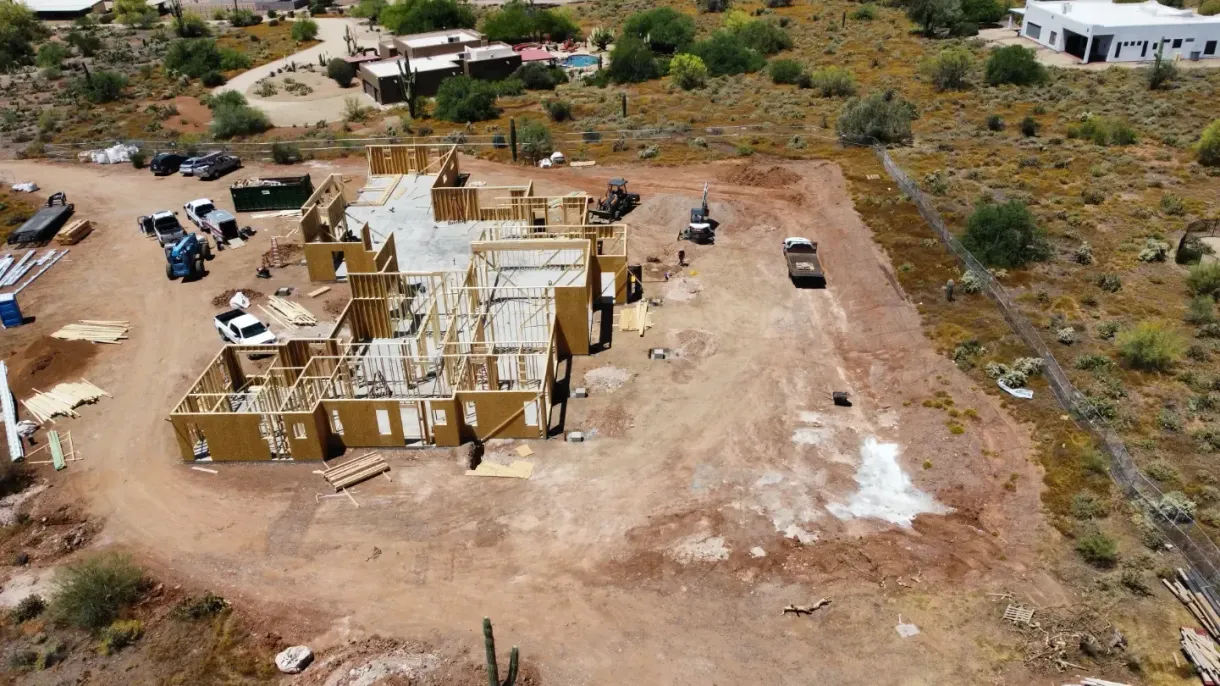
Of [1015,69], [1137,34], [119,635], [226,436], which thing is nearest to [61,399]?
[226,436]

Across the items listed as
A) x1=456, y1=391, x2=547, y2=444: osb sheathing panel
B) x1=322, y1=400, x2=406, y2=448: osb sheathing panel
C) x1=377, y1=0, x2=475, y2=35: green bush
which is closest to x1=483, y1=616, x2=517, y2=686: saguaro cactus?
x1=456, y1=391, x2=547, y2=444: osb sheathing panel

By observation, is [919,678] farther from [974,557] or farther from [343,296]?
[343,296]

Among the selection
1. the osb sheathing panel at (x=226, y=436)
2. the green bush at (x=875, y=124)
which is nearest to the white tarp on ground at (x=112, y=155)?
the osb sheathing panel at (x=226, y=436)

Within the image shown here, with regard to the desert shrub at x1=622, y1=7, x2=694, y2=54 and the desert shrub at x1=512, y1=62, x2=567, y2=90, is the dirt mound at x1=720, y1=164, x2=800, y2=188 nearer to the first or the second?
the desert shrub at x1=512, y1=62, x2=567, y2=90

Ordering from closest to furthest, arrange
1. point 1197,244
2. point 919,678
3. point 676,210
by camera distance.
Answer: point 919,678, point 1197,244, point 676,210

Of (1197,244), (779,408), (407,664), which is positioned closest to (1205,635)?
(779,408)

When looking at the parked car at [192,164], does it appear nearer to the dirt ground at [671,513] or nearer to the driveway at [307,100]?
the driveway at [307,100]
